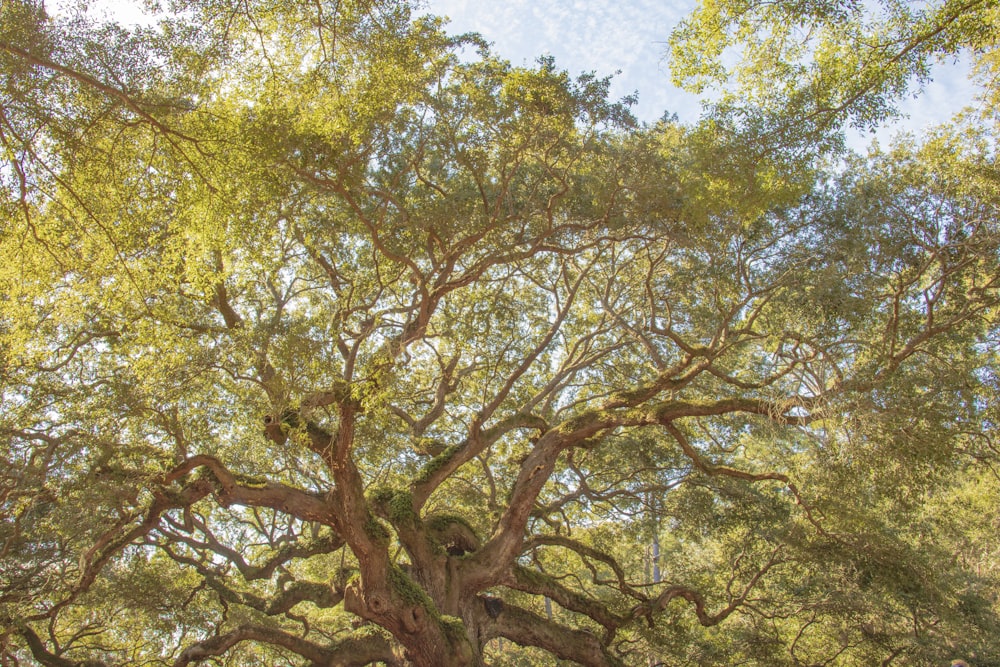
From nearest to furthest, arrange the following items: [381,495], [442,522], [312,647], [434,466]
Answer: [312,647]
[381,495]
[434,466]
[442,522]

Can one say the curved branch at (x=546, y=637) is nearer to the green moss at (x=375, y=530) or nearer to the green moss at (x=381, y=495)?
the green moss at (x=381, y=495)

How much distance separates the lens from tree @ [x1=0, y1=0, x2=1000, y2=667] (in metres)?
5.98

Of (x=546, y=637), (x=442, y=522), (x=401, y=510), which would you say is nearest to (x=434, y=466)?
(x=401, y=510)

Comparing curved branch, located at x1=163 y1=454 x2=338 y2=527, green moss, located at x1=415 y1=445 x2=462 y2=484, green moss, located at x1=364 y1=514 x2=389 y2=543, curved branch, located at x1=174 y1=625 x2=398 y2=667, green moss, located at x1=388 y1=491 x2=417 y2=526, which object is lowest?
curved branch, located at x1=174 y1=625 x2=398 y2=667

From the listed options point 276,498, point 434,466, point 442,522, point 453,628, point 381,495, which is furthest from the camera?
point 442,522

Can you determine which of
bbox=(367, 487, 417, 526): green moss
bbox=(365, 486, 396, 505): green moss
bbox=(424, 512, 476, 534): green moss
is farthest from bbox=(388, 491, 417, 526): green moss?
bbox=(424, 512, 476, 534): green moss

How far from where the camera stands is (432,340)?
10930mm

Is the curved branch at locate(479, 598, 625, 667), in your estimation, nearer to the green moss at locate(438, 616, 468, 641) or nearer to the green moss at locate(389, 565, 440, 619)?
the green moss at locate(438, 616, 468, 641)

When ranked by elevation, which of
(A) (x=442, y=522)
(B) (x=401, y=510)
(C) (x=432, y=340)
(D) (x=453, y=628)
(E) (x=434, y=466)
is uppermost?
(C) (x=432, y=340)

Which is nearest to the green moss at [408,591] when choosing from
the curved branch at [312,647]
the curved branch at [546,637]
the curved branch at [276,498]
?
the curved branch at [276,498]

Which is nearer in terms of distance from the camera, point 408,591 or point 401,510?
point 408,591

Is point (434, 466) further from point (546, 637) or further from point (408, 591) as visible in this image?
point (546, 637)

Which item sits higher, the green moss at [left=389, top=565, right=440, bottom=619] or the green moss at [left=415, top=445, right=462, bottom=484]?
the green moss at [left=415, top=445, right=462, bottom=484]

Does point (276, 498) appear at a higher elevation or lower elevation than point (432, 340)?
lower
